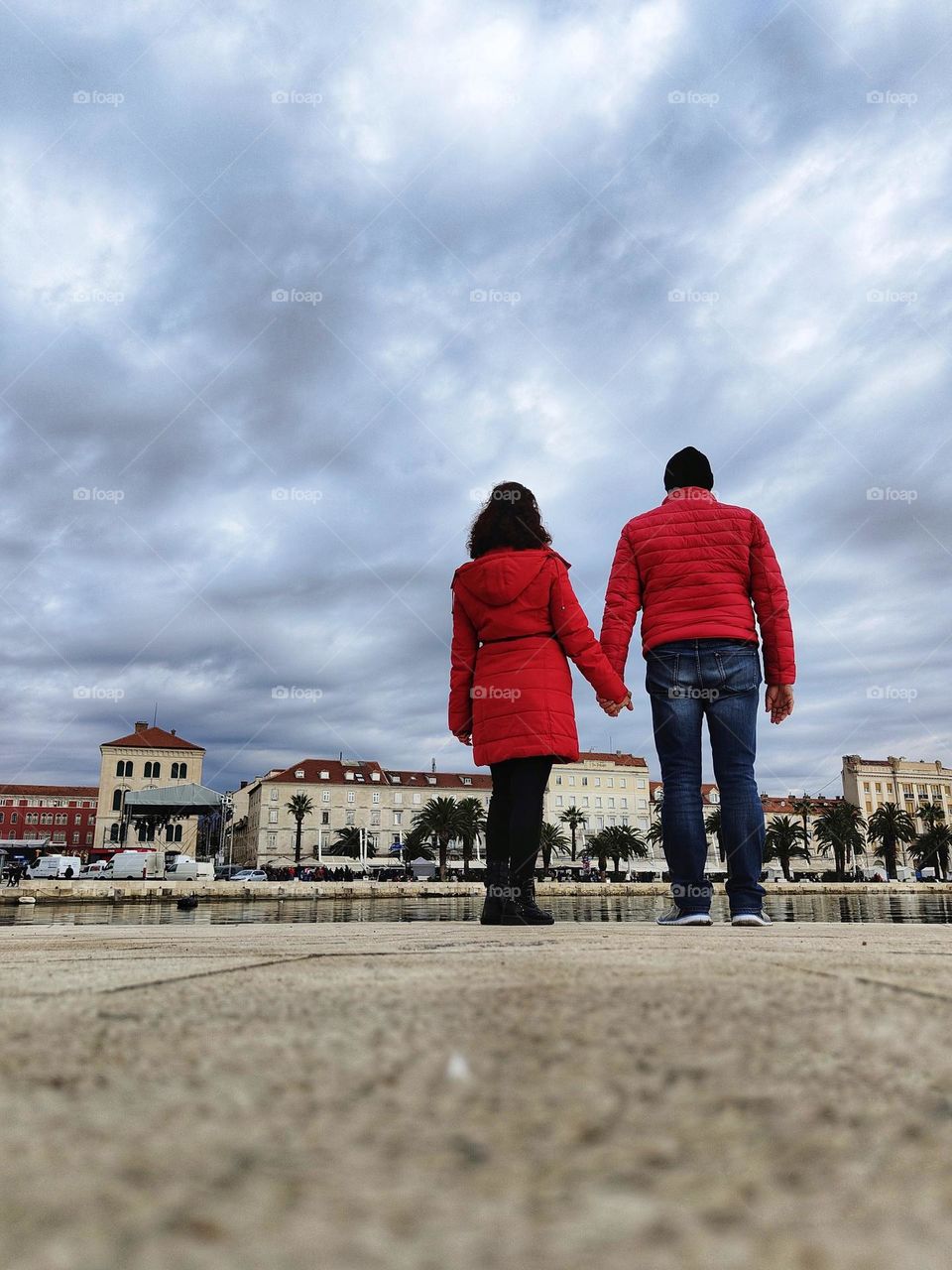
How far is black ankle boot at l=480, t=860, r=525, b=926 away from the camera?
4.45 meters

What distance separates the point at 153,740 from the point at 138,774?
4496 millimetres

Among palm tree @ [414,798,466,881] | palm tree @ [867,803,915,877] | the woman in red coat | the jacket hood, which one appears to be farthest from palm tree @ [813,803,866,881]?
the jacket hood

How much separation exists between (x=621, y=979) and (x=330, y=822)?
94.3 metres

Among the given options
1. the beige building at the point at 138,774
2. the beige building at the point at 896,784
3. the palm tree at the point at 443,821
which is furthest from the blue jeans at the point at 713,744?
the beige building at the point at 896,784

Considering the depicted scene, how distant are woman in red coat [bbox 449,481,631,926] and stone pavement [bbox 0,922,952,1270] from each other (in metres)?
3.37

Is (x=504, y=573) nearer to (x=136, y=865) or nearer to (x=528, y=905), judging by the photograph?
(x=528, y=905)

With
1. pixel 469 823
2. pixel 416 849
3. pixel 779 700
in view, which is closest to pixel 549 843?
pixel 469 823

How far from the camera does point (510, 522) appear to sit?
16.9ft

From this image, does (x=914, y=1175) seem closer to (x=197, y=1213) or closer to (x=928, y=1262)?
(x=928, y=1262)

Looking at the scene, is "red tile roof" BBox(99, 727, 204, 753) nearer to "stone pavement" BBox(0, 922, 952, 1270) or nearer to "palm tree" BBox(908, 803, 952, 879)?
"palm tree" BBox(908, 803, 952, 879)

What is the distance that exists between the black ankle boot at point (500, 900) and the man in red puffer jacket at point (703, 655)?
88 cm

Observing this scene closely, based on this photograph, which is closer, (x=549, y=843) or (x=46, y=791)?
(x=549, y=843)

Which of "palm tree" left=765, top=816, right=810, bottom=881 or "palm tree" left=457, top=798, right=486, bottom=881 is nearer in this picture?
"palm tree" left=765, top=816, right=810, bottom=881

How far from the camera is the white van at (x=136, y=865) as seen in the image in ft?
162
